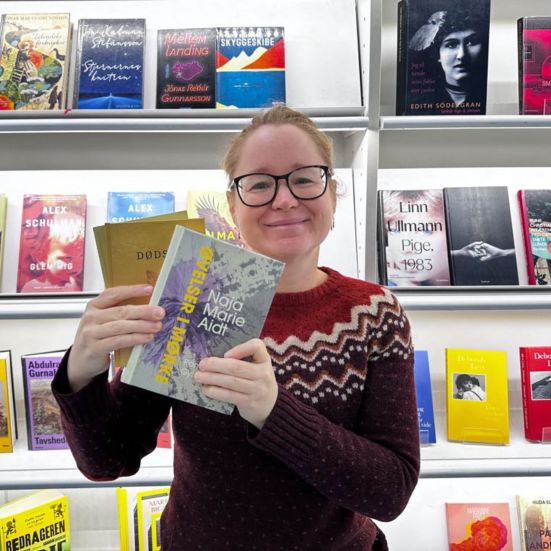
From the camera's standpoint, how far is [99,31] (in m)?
1.96

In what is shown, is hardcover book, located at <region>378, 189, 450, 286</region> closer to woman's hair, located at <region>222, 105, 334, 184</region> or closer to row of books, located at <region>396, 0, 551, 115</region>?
row of books, located at <region>396, 0, 551, 115</region>

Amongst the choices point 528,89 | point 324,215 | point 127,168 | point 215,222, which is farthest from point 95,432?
point 528,89

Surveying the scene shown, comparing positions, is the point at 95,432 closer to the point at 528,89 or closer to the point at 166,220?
the point at 166,220

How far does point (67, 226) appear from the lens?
6.44ft

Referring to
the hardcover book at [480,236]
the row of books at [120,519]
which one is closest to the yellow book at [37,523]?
the row of books at [120,519]

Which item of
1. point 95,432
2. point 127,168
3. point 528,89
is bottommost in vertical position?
point 95,432

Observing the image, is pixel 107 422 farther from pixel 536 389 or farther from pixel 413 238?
pixel 536 389

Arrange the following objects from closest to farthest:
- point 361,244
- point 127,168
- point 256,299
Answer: point 256,299 → point 361,244 → point 127,168

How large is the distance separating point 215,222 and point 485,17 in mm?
1151

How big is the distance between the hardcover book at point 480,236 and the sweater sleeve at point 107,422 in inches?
49.6

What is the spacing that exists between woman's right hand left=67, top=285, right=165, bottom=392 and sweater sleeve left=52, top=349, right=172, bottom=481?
36 millimetres

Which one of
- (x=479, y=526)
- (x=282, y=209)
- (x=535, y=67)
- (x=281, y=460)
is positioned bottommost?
(x=479, y=526)

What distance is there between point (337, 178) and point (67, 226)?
966 mm

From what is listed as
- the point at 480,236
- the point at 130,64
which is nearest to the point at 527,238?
the point at 480,236
